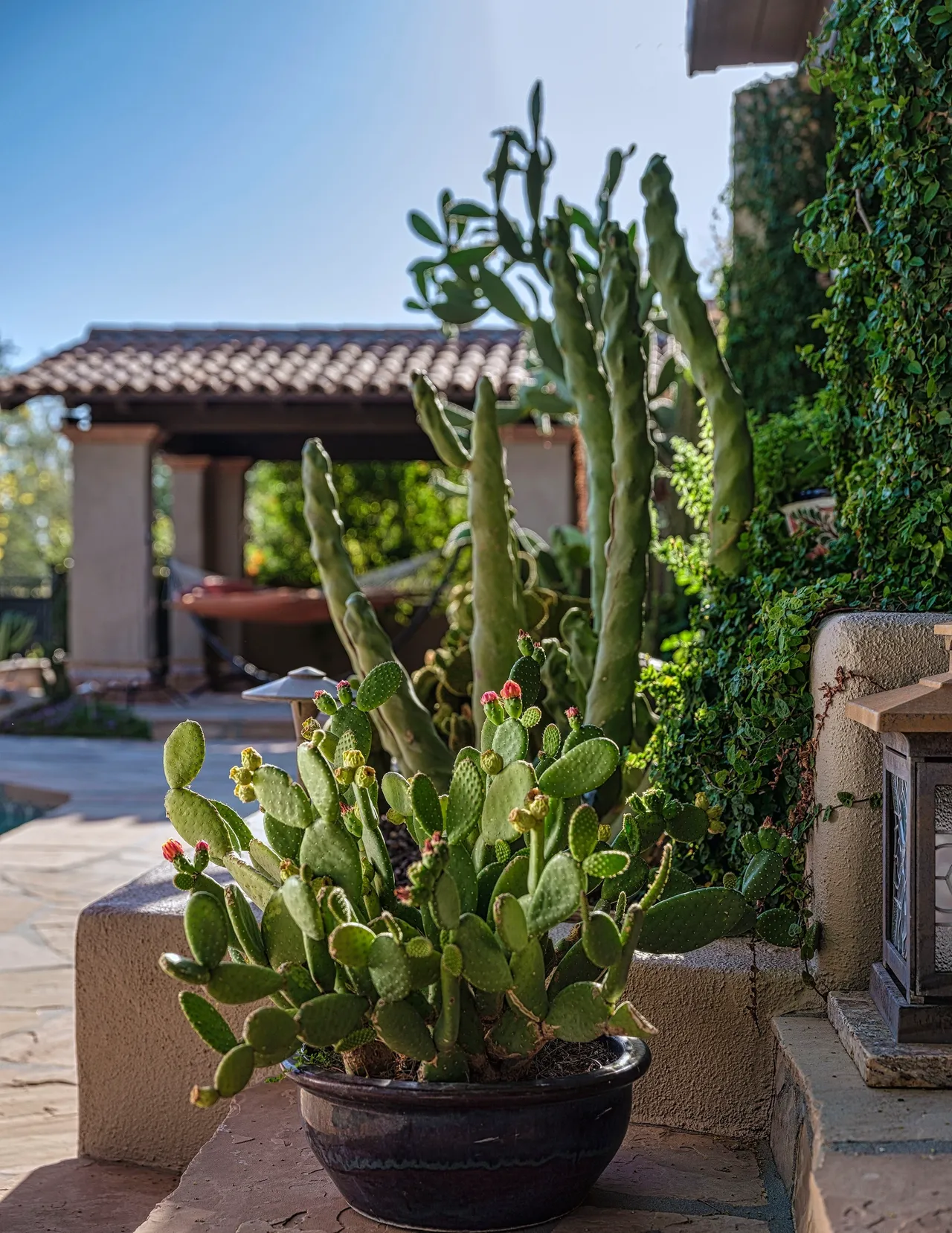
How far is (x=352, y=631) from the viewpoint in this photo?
119 inches

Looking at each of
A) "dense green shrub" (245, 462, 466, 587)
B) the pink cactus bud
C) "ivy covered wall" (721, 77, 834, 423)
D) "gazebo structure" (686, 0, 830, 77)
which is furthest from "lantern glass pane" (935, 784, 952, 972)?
"dense green shrub" (245, 462, 466, 587)

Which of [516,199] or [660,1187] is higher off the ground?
[516,199]

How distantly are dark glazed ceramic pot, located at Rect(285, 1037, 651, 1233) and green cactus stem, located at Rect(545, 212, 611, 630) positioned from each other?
1640mm

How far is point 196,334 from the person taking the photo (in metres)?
12.9

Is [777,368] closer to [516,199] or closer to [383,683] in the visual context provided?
[516,199]

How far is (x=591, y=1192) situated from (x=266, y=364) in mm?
10289

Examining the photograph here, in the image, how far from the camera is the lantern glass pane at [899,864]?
6.16 feet

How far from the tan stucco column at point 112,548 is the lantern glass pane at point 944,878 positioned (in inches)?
387

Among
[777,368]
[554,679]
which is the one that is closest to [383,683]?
[554,679]

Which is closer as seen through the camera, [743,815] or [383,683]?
[383,683]

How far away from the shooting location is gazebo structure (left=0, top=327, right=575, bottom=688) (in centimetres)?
1045

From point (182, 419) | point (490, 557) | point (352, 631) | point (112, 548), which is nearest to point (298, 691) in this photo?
point (352, 631)

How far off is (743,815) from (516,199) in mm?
2834

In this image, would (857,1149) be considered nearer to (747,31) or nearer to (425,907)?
(425,907)
